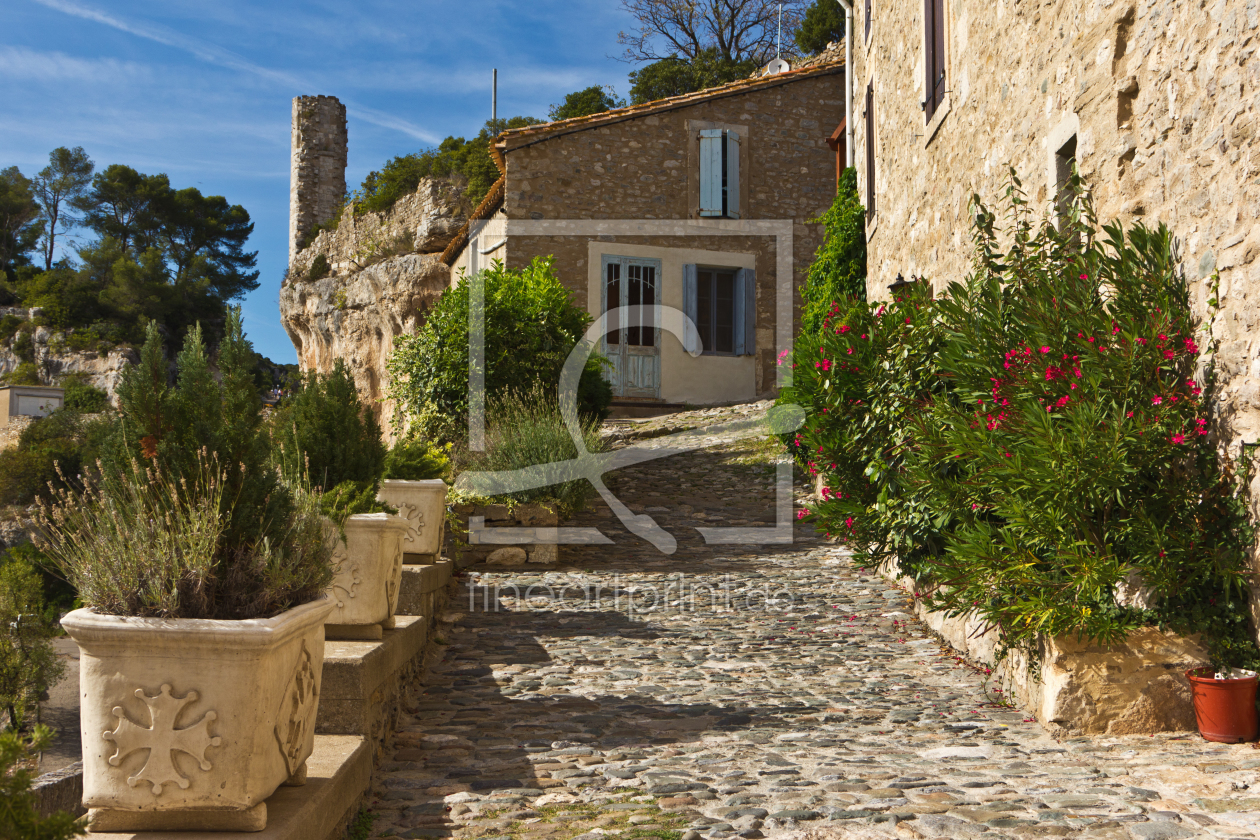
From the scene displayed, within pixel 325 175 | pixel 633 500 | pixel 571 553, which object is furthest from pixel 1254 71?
pixel 325 175

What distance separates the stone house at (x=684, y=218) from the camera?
14828 millimetres

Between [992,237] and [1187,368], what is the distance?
62.7 inches

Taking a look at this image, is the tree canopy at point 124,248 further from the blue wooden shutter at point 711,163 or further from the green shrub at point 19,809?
the green shrub at point 19,809

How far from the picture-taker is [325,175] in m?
32.0

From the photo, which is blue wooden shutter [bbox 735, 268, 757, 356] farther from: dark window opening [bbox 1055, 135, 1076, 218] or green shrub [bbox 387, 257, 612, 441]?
dark window opening [bbox 1055, 135, 1076, 218]

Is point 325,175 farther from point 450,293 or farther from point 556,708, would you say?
point 556,708

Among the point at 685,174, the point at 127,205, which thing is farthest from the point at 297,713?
the point at 127,205

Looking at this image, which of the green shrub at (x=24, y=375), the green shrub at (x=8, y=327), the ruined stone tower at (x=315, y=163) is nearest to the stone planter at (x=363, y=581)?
the ruined stone tower at (x=315, y=163)

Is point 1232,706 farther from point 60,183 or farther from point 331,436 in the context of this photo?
point 60,183

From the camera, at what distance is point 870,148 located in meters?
10.5

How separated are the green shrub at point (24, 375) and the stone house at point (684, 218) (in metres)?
29.3

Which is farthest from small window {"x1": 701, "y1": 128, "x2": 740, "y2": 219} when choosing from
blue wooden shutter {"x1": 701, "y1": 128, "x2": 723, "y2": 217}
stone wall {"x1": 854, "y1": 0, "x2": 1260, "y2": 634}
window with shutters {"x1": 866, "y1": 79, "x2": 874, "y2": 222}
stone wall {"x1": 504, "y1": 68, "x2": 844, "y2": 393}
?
stone wall {"x1": 854, "y1": 0, "x2": 1260, "y2": 634}

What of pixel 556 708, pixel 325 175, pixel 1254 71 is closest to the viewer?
pixel 1254 71

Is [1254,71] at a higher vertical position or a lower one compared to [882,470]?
higher
